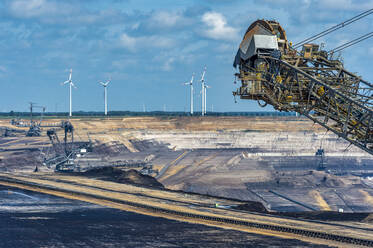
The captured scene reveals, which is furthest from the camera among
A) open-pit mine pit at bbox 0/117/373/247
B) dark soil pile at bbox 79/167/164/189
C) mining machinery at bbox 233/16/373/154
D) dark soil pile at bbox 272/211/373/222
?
dark soil pile at bbox 79/167/164/189

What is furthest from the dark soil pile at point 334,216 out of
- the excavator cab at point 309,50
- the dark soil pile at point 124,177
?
the dark soil pile at point 124,177

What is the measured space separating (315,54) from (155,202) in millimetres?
16948

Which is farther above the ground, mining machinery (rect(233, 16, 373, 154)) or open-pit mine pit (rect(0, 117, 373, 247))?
mining machinery (rect(233, 16, 373, 154))

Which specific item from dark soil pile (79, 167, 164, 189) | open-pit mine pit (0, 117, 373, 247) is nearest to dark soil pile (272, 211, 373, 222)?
open-pit mine pit (0, 117, 373, 247)

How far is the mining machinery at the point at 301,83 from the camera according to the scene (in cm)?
2597

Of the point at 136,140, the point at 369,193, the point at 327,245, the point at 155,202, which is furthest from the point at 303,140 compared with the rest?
the point at 327,245

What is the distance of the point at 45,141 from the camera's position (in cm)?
12662

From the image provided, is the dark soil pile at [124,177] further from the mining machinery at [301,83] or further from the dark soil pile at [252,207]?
the mining machinery at [301,83]

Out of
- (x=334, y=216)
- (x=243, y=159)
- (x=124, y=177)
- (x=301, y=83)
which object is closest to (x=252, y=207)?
(x=334, y=216)

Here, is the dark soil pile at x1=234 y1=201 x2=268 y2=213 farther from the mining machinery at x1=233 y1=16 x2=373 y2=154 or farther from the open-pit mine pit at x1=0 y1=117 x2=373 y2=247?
the mining machinery at x1=233 y1=16 x2=373 y2=154

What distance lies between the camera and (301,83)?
26203mm

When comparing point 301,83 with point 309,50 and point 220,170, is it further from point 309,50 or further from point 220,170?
point 220,170

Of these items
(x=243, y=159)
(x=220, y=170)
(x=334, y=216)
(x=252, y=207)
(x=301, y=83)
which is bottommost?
(x=220, y=170)

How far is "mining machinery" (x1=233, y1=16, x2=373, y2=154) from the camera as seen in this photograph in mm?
25969
